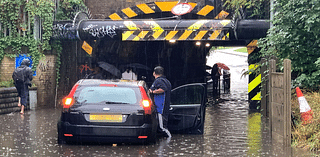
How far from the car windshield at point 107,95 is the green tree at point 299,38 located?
3.61 metres

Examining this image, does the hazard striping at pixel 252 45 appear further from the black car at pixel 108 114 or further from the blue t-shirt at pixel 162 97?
the black car at pixel 108 114

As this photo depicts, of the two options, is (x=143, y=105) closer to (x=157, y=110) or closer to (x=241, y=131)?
(x=157, y=110)

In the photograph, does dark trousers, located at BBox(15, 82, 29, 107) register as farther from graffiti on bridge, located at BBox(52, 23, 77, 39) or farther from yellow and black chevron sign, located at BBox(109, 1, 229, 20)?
yellow and black chevron sign, located at BBox(109, 1, 229, 20)

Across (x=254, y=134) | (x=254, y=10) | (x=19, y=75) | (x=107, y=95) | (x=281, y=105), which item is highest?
(x=254, y=10)

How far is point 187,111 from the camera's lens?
40.9 ft

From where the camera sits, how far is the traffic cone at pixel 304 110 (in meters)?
10.8

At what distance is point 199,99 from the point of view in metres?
12.4

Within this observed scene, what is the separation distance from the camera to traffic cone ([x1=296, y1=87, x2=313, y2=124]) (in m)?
10.8

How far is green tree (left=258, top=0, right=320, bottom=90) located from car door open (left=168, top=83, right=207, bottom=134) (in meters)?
2.05

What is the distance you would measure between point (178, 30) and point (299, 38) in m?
5.87

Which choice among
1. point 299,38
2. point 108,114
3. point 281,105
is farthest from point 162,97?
point 299,38

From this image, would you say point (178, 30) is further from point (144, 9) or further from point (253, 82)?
point (253, 82)

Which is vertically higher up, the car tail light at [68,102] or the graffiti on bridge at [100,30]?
the graffiti on bridge at [100,30]

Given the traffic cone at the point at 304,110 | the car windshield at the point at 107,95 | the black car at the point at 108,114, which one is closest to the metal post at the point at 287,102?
the traffic cone at the point at 304,110
